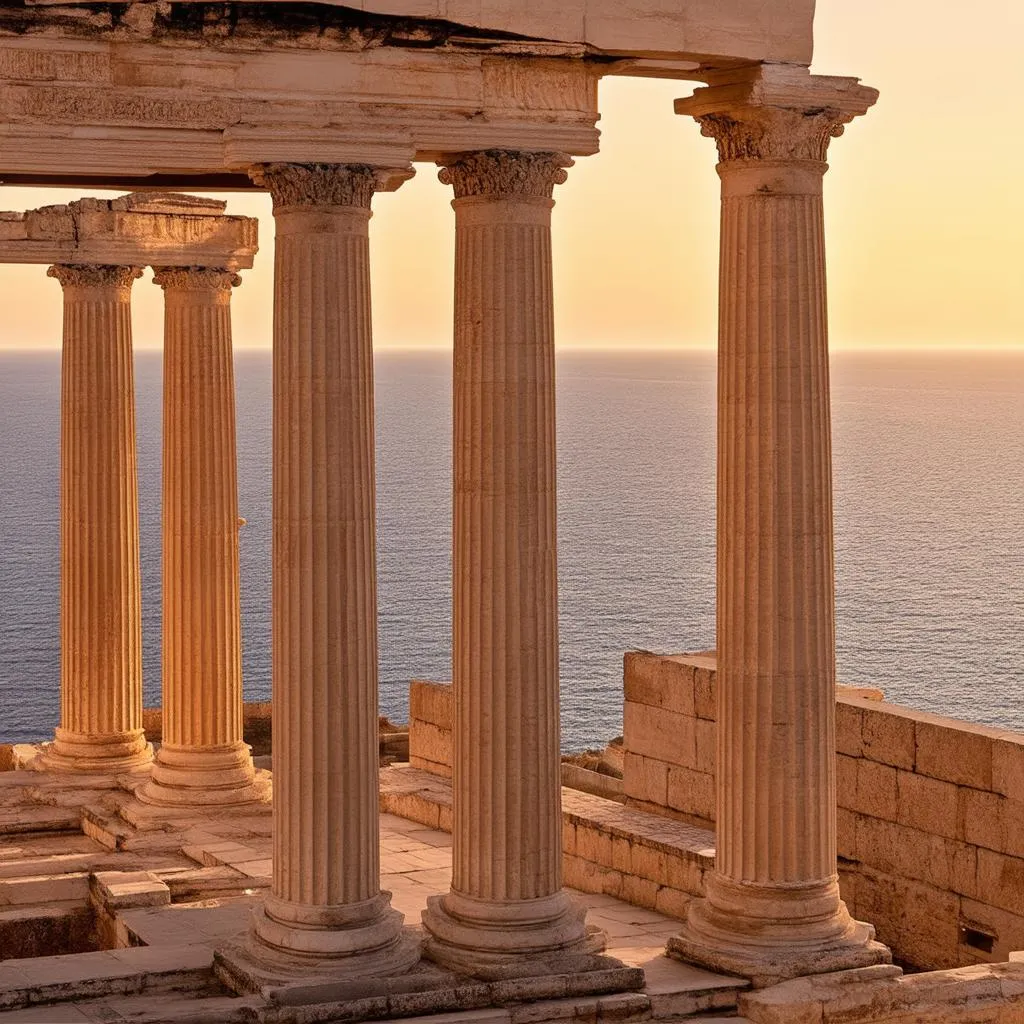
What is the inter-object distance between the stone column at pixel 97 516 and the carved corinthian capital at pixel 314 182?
21.2 meters

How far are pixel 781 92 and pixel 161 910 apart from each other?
18950mm

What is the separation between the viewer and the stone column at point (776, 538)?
34531mm

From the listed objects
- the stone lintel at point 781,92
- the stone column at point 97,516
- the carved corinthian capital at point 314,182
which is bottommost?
the stone column at point 97,516

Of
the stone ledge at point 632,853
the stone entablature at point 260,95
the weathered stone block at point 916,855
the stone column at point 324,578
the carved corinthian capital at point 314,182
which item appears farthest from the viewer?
the stone ledge at point 632,853

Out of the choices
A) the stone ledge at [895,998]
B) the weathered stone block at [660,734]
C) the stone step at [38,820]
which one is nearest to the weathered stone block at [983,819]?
the stone ledge at [895,998]

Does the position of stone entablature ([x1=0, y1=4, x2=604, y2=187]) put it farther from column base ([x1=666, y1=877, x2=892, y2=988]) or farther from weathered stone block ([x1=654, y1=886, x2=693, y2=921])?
weathered stone block ([x1=654, y1=886, x2=693, y2=921])

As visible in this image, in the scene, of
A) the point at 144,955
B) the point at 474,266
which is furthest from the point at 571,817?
the point at 474,266

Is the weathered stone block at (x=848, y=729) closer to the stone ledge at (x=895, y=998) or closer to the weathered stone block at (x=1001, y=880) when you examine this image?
the weathered stone block at (x=1001, y=880)

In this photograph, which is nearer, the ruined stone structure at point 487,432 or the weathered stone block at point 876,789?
the ruined stone structure at point 487,432

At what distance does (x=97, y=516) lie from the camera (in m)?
53.7

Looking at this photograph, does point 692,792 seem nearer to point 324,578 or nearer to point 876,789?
point 876,789

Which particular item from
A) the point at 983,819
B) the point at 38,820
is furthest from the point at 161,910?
the point at 983,819

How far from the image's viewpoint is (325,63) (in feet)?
107

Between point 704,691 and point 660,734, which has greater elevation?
point 704,691
